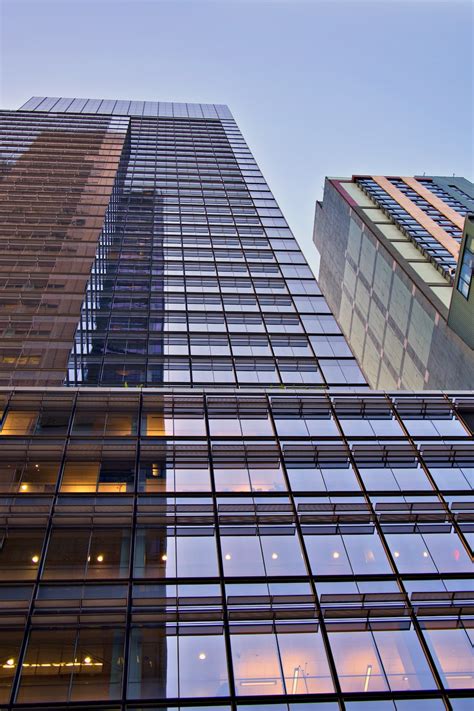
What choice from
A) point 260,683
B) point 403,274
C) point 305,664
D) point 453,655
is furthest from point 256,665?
point 403,274

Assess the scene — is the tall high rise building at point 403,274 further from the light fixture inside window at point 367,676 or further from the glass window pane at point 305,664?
the light fixture inside window at point 367,676

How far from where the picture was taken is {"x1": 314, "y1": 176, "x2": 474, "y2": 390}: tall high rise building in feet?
183

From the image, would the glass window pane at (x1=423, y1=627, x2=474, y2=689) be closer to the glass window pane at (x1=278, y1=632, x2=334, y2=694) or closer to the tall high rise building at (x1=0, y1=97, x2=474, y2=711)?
the tall high rise building at (x1=0, y1=97, x2=474, y2=711)

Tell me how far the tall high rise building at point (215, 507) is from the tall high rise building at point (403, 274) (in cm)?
1482

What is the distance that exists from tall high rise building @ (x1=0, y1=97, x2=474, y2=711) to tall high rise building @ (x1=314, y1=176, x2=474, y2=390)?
1482 cm

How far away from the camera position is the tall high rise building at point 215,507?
17734 mm

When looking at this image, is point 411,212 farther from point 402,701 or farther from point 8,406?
point 402,701

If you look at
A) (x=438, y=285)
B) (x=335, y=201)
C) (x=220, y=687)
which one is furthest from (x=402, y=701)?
(x=335, y=201)

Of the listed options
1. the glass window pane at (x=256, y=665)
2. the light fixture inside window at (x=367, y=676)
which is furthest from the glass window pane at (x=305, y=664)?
the light fixture inside window at (x=367, y=676)

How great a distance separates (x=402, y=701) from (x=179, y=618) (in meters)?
6.67

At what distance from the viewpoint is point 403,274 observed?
69688mm

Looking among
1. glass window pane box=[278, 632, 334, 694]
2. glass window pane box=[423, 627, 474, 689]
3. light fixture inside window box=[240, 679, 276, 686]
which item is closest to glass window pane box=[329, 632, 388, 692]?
glass window pane box=[278, 632, 334, 694]

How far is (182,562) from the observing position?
21.7 m

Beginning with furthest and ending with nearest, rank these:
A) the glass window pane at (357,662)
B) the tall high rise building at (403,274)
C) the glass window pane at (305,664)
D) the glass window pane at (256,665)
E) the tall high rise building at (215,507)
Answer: the tall high rise building at (403,274) → the tall high rise building at (215,507) → the glass window pane at (357,662) → the glass window pane at (305,664) → the glass window pane at (256,665)
